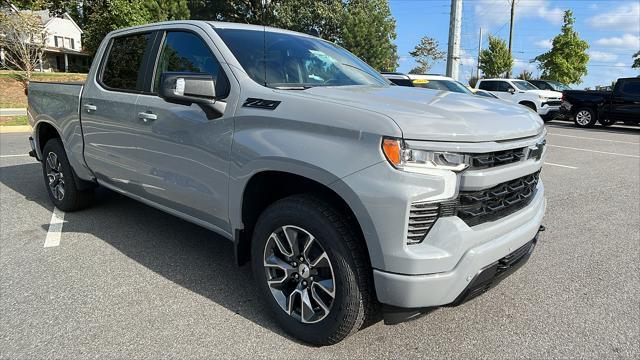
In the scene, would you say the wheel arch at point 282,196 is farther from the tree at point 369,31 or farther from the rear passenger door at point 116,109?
the tree at point 369,31

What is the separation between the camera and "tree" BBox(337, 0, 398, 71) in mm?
42963

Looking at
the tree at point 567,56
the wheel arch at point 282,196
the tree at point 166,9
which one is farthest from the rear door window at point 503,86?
the tree at point 166,9

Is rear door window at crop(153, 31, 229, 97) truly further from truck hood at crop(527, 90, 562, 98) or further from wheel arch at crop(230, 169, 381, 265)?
truck hood at crop(527, 90, 562, 98)

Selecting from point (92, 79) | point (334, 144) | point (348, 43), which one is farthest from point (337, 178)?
point (348, 43)

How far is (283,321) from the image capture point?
2801 mm

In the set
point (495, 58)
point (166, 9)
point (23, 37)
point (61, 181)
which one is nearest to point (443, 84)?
point (61, 181)

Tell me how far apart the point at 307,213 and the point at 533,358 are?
149cm

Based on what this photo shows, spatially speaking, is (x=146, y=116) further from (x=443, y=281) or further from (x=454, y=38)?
(x=454, y=38)

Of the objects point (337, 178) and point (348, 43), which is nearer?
point (337, 178)

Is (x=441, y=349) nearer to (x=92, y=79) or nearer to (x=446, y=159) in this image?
(x=446, y=159)

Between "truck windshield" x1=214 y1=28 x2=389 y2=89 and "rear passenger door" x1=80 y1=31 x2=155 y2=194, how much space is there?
97 centimetres

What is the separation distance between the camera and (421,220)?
2209 millimetres

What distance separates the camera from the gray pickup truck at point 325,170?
2.23 m

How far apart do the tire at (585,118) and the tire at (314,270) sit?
18.4 metres
